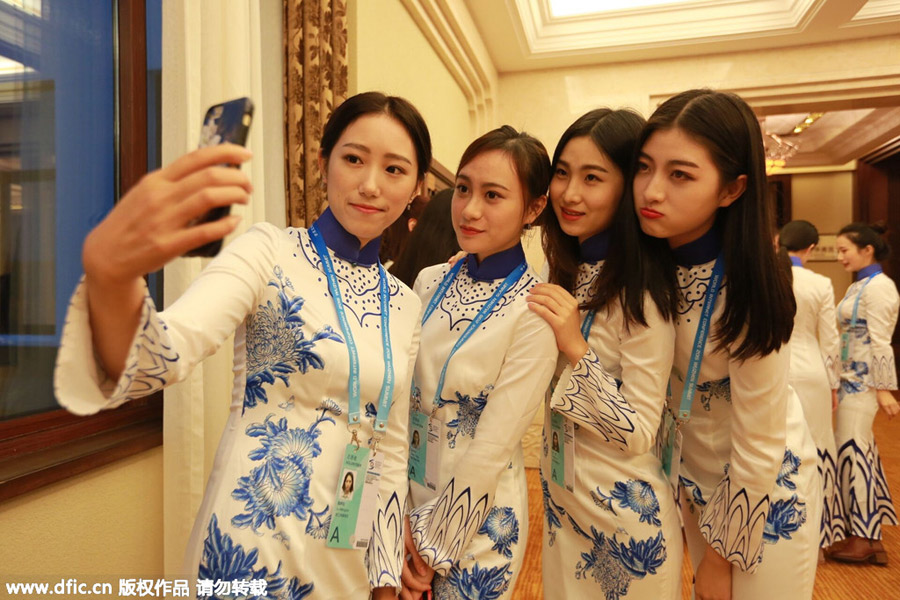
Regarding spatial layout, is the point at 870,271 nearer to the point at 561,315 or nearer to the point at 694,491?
the point at 694,491

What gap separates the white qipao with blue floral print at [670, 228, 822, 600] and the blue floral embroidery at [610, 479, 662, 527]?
0.14 metres

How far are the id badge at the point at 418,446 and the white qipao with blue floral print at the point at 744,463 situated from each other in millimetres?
644

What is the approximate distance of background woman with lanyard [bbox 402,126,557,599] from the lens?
1205mm

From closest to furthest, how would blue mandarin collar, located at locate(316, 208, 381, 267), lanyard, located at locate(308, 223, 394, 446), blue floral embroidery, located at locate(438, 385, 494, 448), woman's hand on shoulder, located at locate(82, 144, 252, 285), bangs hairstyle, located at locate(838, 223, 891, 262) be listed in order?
woman's hand on shoulder, located at locate(82, 144, 252, 285) < lanyard, located at locate(308, 223, 394, 446) < blue mandarin collar, located at locate(316, 208, 381, 267) < blue floral embroidery, located at locate(438, 385, 494, 448) < bangs hairstyle, located at locate(838, 223, 891, 262)

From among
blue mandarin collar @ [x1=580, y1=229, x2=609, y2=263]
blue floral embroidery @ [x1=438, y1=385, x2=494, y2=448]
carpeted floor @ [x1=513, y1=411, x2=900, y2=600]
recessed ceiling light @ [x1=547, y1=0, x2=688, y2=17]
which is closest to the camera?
blue floral embroidery @ [x1=438, y1=385, x2=494, y2=448]

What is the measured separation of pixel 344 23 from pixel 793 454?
2.36 meters

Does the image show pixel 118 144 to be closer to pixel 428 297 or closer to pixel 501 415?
pixel 428 297

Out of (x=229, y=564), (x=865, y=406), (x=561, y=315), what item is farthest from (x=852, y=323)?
(x=229, y=564)

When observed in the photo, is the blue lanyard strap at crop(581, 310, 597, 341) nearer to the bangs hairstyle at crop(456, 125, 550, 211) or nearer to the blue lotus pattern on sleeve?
the bangs hairstyle at crop(456, 125, 550, 211)

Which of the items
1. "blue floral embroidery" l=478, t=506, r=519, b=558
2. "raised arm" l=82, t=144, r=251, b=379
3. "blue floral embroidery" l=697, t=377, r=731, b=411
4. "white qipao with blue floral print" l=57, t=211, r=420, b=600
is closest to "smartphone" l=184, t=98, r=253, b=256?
"raised arm" l=82, t=144, r=251, b=379

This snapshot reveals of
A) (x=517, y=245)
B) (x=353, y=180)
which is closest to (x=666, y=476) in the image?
(x=517, y=245)

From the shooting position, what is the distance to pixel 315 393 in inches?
40.3

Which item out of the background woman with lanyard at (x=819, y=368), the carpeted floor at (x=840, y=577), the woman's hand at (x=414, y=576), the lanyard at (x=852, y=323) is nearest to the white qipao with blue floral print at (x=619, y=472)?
the woman's hand at (x=414, y=576)

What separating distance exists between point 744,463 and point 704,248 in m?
0.50
